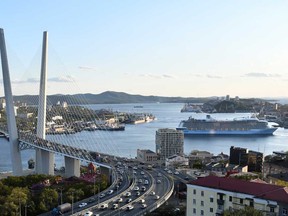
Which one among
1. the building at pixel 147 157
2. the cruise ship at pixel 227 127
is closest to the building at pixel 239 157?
the building at pixel 147 157

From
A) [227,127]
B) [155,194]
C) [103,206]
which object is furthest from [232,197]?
[227,127]

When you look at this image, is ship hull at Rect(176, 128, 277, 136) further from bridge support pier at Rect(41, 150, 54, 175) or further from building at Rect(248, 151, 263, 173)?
bridge support pier at Rect(41, 150, 54, 175)

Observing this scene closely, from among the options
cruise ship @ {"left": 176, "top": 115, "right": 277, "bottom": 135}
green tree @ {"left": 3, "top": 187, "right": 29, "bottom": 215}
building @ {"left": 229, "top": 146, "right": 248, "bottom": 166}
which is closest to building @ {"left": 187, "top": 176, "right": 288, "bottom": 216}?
green tree @ {"left": 3, "top": 187, "right": 29, "bottom": 215}

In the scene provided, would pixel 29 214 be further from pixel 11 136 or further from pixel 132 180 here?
pixel 11 136

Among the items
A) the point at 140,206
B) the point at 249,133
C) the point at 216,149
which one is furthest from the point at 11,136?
the point at 249,133

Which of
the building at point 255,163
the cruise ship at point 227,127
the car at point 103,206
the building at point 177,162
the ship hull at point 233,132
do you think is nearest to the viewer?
the car at point 103,206

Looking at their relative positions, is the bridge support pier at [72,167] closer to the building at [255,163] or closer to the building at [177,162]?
the building at [177,162]

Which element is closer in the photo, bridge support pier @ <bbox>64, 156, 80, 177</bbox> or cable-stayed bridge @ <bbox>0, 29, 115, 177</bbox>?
cable-stayed bridge @ <bbox>0, 29, 115, 177</bbox>
